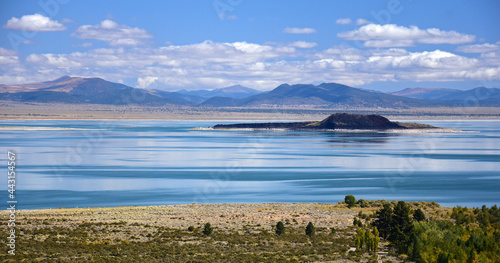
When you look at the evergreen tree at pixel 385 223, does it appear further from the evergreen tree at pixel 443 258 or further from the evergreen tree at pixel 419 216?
the evergreen tree at pixel 443 258

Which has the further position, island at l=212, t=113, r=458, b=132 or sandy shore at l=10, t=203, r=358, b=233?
island at l=212, t=113, r=458, b=132

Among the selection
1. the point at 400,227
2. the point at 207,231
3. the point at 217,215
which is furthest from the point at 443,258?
the point at 217,215

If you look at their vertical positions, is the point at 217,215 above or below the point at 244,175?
above

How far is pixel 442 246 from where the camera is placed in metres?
24.3

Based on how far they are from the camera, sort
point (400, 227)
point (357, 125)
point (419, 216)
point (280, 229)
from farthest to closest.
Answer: point (357, 125) < point (419, 216) < point (280, 229) < point (400, 227)

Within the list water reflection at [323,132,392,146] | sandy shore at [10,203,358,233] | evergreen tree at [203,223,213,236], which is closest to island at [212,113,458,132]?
water reflection at [323,132,392,146]

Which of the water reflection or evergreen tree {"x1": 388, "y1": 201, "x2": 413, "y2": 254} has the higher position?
the water reflection

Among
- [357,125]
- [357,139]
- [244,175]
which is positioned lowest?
[244,175]

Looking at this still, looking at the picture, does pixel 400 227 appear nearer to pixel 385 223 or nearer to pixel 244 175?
pixel 385 223

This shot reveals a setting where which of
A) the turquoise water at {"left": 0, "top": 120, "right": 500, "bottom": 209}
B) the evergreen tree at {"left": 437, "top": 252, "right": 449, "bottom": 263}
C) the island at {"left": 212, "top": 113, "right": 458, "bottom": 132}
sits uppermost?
the island at {"left": 212, "top": 113, "right": 458, "bottom": 132}

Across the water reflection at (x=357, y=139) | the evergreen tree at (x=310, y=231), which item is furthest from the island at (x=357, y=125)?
the evergreen tree at (x=310, y=231)

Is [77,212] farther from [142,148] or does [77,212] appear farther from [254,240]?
[142,148]

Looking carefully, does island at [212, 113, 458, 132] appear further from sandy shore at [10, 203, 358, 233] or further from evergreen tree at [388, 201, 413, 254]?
evergreen tree at [388, 201, 413, 254]

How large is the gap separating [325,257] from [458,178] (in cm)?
4083
